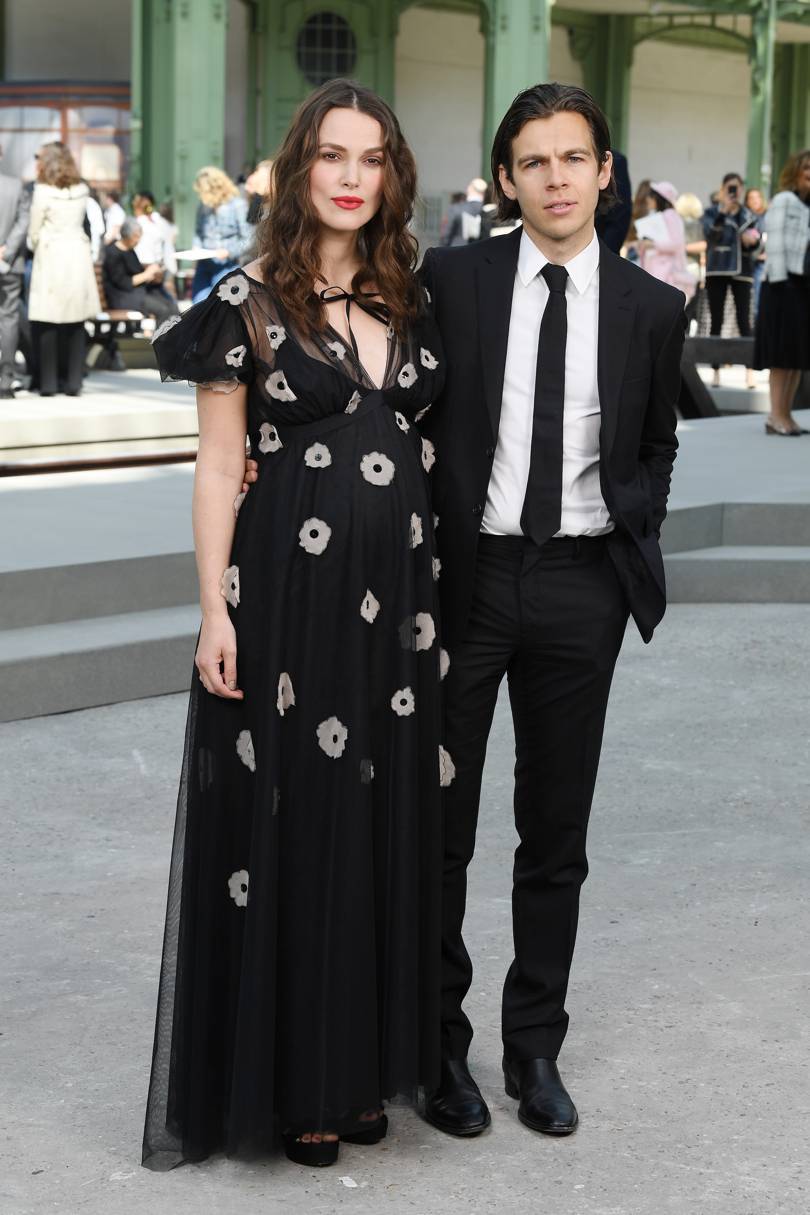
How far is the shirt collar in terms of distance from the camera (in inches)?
122

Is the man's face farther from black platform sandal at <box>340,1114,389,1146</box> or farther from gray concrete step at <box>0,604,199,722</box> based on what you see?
gray concrete step at <box>0,604,199,722</box>

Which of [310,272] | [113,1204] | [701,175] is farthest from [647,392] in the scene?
[701,175]

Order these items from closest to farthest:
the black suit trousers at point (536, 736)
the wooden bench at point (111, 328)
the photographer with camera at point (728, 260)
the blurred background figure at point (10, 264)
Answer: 1. the black suit trousers at point (536, 736)
2. the blurred background figure at point (10, 264)
3. the wooden bench at point (111, 328)
4. the photographer with camera at point (728, 260)

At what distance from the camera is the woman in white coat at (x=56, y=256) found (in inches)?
496

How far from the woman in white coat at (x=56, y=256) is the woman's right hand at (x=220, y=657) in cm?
1006

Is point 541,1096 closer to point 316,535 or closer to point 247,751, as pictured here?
point 247,751

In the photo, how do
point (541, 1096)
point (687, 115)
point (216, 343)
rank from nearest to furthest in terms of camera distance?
point (216, 343) → point (541, 1096) → point (687, 115)

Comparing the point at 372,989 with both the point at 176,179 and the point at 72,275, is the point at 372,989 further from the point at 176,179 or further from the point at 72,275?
the point at 176,179

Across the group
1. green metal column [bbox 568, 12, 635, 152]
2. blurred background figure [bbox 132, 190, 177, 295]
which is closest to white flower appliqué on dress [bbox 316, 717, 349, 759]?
blurred background figure [bbox 132, 190, 177, 295]

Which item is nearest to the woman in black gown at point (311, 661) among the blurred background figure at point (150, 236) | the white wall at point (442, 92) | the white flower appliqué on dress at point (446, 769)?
the white flower appliqué on dress at point (446, 769)

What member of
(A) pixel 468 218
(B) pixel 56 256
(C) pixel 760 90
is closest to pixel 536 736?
(B) pixel 56 256

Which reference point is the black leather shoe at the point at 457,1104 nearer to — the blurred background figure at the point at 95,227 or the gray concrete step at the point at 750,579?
the gray concrete step at the point at 750,579

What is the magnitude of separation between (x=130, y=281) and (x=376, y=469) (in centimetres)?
1355

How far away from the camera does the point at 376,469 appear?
116 inches
